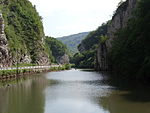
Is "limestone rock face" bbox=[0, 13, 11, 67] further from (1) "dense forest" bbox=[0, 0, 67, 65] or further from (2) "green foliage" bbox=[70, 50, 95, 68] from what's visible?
(2) "green foliage" bbox=[70, 50, 95, 68]

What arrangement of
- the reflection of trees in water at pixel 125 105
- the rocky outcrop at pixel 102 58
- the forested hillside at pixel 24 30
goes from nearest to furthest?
the reflection of trees in water at pixel 125 105
the forested hillside at pixel 24 30
the rocky outcrop at pixel 102 58

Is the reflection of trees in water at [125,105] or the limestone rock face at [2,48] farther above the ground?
the limestone rock face at [2,48]

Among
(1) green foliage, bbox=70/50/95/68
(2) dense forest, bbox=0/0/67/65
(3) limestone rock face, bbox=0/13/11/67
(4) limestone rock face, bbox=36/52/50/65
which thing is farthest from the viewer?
(1) green foliage, bbox=70/50/95/68

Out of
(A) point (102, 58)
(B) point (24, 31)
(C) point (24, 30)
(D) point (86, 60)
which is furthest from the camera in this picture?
(D) point (86, 60)

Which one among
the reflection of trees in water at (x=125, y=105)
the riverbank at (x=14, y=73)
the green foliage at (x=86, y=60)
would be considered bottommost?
the reflection of trees in water at (x=125, y=105)

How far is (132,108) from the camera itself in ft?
72.2

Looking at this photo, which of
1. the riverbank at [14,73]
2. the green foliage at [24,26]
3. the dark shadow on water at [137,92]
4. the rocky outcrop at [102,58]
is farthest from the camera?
the rocky outcrop at [102,58]

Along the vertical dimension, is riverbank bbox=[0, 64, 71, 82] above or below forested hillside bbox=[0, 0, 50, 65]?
Answer: below

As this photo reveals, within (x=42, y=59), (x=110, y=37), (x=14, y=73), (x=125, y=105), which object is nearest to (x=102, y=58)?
(x=110, y=37)

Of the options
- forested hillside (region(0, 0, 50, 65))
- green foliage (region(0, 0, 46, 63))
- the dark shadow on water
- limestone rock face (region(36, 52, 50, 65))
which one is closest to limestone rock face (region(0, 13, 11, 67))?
forested hillside (region(0, 0, 50, 65))

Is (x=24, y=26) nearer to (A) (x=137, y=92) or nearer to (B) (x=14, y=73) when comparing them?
(B) (x=14, y=73)

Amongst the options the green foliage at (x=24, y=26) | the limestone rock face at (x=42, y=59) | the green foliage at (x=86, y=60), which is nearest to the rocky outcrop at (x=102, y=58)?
the limestone rock face at (x=42, y=59)

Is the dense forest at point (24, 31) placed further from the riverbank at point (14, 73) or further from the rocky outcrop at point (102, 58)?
the rocky outcrop at point (102, 58)

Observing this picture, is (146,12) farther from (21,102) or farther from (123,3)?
(123,3)
